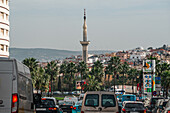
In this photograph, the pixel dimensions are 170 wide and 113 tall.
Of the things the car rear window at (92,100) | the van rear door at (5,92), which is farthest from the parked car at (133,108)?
the van rear door at (5,92)

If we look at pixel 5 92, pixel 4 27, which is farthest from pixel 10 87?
pixel 4 27

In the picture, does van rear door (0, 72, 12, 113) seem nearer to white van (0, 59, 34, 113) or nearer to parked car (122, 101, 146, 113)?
white van (0, 59, 34, 113)

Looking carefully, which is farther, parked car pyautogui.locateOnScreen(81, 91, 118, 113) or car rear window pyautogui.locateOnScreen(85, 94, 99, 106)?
car rear window pyautogui.locateOnScreen(85, 94, 99, 106)

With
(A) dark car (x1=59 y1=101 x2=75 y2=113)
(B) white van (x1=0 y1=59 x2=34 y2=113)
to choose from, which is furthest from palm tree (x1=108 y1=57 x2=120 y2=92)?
(B) white van (x1=0 y1=59 x2=34 y2=113)

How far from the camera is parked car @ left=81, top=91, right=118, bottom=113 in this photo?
65.3ft

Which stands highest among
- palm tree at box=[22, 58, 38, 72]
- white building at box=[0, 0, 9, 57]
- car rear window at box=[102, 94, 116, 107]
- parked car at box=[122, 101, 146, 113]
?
white building at box=[0, 0, 9, 57]

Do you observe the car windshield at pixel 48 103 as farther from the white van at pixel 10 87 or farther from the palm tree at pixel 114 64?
the palm tree at pixel 114 64

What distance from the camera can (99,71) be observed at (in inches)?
5487

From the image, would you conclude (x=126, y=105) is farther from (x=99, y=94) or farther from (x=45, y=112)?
(x=99, y=94)

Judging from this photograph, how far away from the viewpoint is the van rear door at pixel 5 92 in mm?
13125

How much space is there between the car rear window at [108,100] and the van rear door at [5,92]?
294 inches

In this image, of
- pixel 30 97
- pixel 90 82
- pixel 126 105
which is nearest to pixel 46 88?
pixel 90 82

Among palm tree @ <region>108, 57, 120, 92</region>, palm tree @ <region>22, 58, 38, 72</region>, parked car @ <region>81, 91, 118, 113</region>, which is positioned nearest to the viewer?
parked car @ <region>81, 91, 118, 113</region>

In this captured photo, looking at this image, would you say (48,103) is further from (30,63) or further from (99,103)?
(30,63)
